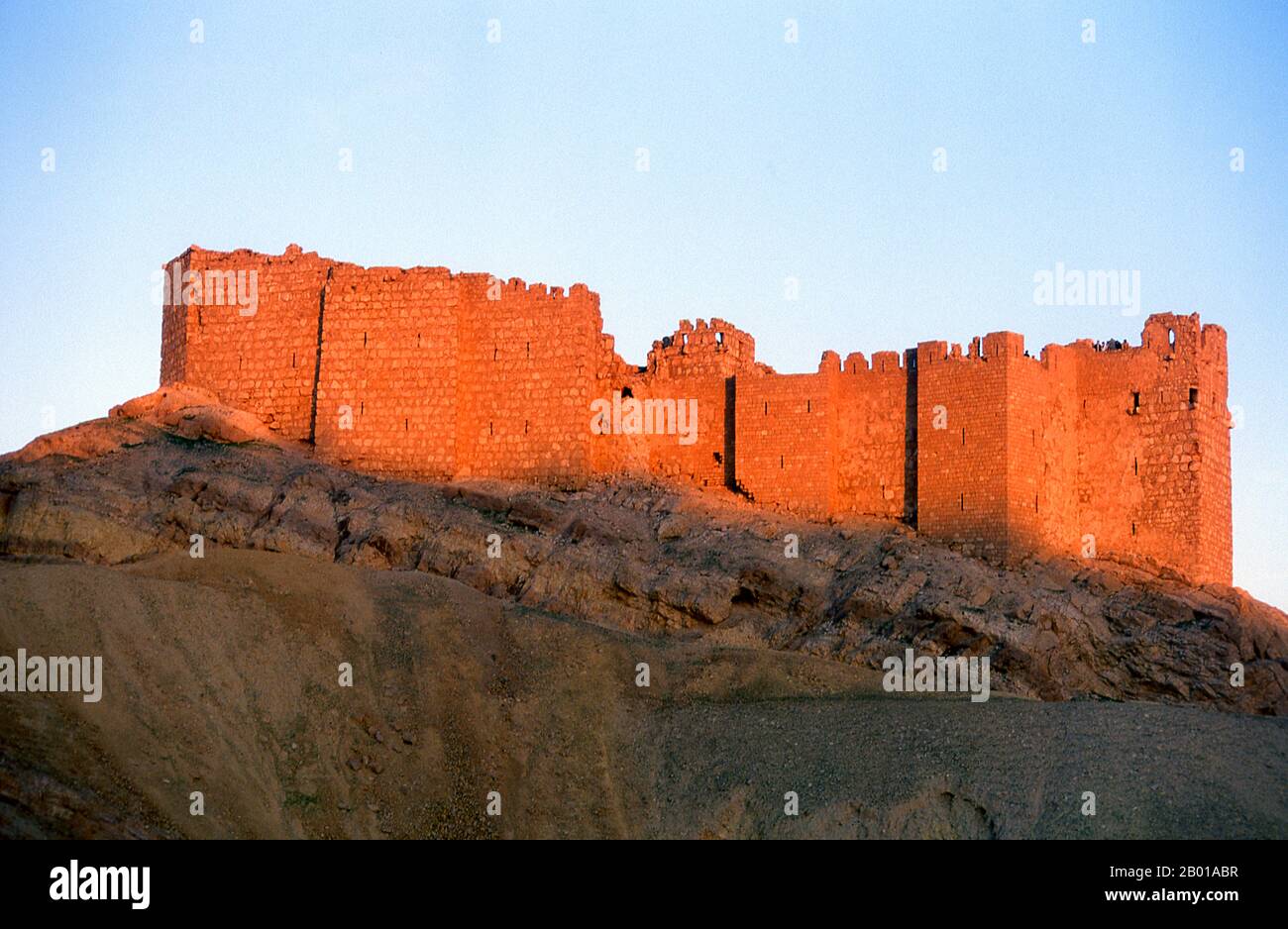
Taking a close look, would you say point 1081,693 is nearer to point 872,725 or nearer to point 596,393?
point 872,725

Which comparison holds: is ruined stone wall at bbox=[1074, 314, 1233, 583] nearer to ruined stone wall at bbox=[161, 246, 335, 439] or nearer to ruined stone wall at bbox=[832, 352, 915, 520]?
ruined stone wall at bbox=[832, 352, 915, 520]

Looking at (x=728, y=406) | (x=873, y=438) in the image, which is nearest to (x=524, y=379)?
(x=728, y=406)

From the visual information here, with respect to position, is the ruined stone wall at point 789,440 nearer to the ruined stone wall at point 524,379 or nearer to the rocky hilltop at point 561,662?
the rocky hilltop at point 561,662

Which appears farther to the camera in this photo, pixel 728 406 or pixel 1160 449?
pixel 728 406

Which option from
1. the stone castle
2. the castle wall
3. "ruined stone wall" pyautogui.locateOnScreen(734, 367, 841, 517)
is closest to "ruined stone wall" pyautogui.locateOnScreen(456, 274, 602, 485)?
the stone castle

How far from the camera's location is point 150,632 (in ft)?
107

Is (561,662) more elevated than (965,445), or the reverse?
(965,445)

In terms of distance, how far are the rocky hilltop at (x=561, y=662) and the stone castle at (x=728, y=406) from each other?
959 millimetres

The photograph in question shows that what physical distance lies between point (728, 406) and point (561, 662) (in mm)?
8645

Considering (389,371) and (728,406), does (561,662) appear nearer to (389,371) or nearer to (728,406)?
(728,406)

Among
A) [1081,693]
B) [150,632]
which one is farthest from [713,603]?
[150,632]

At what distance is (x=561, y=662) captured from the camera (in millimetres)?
35000
